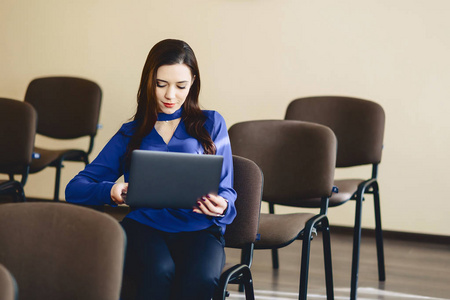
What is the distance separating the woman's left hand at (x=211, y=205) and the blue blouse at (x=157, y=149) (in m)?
0.08

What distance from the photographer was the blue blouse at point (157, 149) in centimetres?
174

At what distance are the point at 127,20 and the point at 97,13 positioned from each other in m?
0.25

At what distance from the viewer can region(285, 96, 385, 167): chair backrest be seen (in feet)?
10.4

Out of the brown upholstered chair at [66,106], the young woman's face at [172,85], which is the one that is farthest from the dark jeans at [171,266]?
the brown upholstered chair at [66,106]

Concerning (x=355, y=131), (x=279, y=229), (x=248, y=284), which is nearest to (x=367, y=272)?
(x=355, y=131)

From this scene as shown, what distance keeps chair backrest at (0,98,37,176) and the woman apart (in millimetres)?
1287

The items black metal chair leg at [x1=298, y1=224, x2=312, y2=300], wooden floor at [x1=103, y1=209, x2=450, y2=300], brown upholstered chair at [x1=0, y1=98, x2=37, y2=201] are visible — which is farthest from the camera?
brown upholstered chair at [x1=0, y1=98, x2=37, y2=201]

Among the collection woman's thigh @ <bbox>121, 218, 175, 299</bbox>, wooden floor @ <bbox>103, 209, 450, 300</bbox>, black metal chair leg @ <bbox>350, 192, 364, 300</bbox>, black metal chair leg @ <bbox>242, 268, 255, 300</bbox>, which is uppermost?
woman's thigh @ <bbox>121, 218, 175, 299</bbox>

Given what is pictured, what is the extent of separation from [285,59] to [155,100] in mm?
2335

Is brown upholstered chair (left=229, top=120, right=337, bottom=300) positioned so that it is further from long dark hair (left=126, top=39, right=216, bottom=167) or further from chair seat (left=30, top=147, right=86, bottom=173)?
chair seat (left=30, top=147, right=86, bottom=173)

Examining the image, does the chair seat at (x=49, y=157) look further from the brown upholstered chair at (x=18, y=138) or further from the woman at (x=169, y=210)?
the woman at (x=169, y=210)

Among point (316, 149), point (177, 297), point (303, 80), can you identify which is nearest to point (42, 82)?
point (303, 80)

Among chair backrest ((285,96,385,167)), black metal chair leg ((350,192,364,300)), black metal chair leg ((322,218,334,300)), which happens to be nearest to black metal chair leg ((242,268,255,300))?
black metal chair leg ((322,218,334,300))

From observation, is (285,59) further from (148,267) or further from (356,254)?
(148,267)
